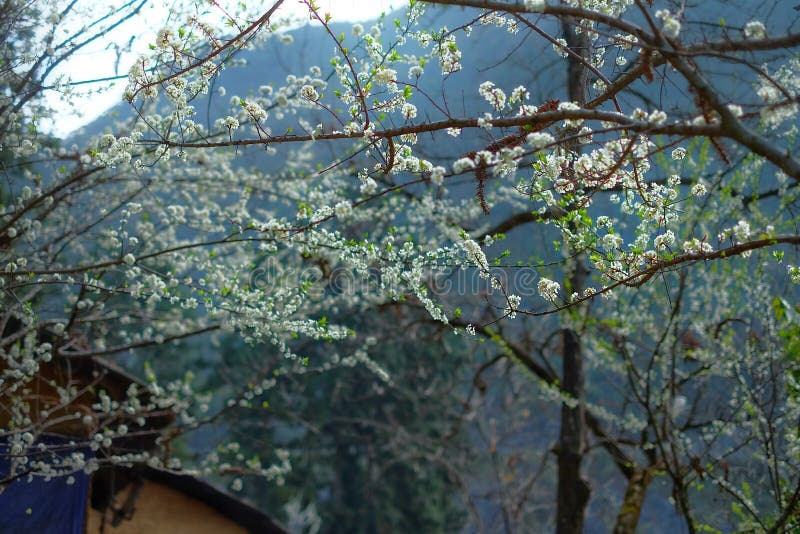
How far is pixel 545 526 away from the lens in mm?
18953

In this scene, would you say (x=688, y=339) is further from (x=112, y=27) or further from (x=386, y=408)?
(x=386, y=408)

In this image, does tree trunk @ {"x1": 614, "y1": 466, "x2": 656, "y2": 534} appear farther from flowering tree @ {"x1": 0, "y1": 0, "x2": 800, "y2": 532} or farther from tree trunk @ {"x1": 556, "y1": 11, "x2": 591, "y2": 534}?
tree trunk @ {"x1": 556, "y1": 11, "x2": 591, "y2": 534}

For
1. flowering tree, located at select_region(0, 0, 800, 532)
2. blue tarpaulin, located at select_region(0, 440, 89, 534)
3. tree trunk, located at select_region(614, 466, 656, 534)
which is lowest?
blue tarpaulin, located at select_region(0, 440, 89, 534)

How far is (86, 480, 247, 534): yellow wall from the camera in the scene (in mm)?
6328

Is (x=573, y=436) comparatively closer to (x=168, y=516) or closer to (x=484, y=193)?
(x=168, y=516)

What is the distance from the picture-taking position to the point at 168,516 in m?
6.59

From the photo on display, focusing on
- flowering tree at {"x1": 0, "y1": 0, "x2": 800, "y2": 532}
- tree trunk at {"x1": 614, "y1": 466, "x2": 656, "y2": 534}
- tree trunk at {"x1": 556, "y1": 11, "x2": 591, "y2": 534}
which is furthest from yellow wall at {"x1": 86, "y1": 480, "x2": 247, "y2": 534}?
tree trunk at {"x1": 614, "y1": 466, "x2": 656, "y2": 534}

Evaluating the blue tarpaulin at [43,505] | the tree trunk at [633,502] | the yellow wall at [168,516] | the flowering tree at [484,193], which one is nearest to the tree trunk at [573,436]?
the flowering tree at [484,193]

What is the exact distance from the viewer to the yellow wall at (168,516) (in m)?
6.33

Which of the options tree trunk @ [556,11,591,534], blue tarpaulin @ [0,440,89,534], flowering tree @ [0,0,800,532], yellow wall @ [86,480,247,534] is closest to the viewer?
flowering tree @ [0,0,800,532]

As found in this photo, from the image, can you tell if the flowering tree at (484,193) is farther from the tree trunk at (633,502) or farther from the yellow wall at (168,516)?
the yellow wall at (168,516)

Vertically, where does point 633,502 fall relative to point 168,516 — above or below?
above

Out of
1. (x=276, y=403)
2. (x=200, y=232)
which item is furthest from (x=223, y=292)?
(x=276, y=403)

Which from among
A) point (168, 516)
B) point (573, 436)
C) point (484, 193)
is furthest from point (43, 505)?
point (573, 436)
